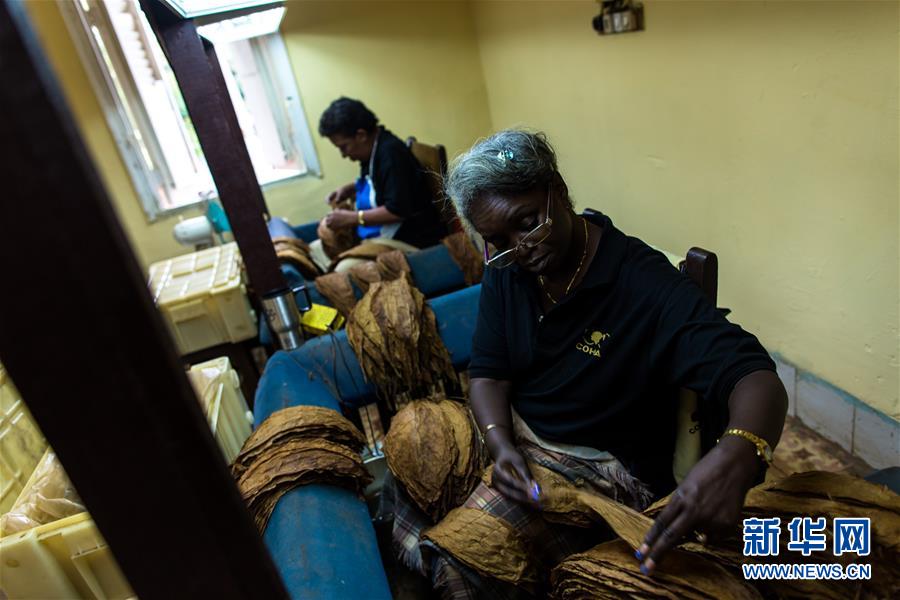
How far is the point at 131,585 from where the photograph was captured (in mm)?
443

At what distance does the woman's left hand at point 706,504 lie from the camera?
88cm

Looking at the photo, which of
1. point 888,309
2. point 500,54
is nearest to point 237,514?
point 888,309

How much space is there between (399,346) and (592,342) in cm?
85

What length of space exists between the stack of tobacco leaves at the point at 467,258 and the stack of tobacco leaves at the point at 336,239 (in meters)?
0.84

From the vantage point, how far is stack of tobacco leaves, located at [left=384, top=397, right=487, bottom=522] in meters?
1.40

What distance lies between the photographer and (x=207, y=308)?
249cm

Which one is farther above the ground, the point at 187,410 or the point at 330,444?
the point at 187,410

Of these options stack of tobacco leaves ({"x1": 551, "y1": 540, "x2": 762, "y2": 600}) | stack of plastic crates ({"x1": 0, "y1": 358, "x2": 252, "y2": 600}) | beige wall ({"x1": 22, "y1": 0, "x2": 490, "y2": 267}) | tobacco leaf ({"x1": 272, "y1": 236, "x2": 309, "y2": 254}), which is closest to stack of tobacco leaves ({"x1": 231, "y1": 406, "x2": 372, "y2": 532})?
stack of plastic crates ({"x1": 0, "y1": 358, "x2": 252, "y2": 600})

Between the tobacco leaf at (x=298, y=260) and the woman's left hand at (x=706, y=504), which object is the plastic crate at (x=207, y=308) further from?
the woman's left hand at (x=706, y=504)

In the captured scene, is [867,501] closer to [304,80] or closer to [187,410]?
[187,410]

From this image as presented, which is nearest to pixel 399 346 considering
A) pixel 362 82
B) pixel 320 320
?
pixel 320 320

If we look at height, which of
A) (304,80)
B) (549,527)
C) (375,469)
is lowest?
(375,469)

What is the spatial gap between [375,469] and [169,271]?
5.58ft

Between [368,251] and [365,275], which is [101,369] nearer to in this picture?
[365,275]
